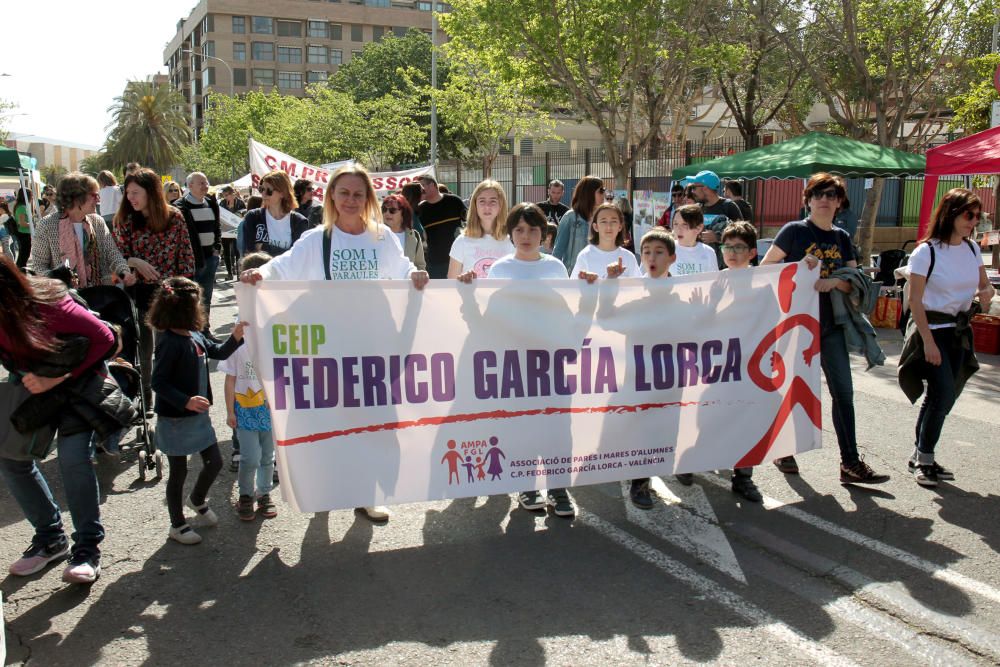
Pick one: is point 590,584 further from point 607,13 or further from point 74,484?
point 607,13

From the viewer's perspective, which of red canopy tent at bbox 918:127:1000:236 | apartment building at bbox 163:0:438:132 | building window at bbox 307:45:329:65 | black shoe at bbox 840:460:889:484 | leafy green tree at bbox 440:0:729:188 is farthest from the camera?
building window at bbox 307:45:329:65

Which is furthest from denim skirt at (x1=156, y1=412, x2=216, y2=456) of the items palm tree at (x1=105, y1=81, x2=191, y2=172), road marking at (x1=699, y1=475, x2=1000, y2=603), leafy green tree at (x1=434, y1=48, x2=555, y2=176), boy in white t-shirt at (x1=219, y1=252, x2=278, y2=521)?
palm tree at (x1=105, y1=81, x2=191, y2=172)

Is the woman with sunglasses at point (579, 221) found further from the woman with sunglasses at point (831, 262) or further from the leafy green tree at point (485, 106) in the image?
the leafy green tree at point (485, 106)

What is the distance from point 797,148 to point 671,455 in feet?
35.2

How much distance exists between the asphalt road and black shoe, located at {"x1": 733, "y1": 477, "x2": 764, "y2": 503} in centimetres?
7

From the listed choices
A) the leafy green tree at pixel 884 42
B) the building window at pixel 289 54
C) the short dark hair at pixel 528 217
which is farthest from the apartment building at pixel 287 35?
the short dark hair at pixel 528 217

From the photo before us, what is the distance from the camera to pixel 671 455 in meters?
4.77

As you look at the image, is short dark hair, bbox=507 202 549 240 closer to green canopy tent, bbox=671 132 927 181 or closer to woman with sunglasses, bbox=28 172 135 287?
woman with sunglasses, bbox=28 172 135 287

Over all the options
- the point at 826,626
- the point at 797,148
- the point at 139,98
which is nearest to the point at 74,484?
the point at 826,626

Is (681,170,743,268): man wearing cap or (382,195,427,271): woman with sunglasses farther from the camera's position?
(681,170,743,268): man wearing cap

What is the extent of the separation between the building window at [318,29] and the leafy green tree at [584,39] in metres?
74.2

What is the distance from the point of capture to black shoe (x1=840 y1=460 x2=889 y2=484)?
5305 mm

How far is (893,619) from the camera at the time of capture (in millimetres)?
3650

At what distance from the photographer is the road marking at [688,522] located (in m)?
4.28
